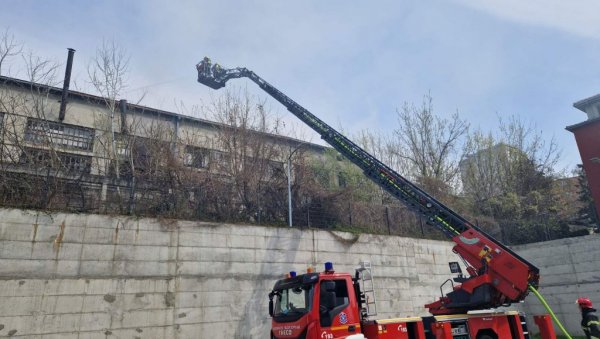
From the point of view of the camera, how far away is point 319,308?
7.14 metres

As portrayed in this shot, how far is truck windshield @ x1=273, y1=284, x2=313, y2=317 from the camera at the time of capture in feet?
23.9

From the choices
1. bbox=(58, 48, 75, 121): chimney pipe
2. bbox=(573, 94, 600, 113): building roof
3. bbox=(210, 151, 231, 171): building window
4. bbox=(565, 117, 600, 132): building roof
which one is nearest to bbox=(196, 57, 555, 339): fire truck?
bbox=(210, 151, 231, 171): building window

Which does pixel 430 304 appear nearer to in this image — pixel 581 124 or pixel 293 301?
pixel 293 301

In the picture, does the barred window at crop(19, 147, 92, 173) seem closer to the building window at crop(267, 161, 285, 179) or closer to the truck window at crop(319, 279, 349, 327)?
the building window at crop(267, 161, 285, 179)

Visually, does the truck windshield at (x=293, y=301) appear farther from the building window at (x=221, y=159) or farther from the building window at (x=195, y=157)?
the building window at (x=195, y=157)

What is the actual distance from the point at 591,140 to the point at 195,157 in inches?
836

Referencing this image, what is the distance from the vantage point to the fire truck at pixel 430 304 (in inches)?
285

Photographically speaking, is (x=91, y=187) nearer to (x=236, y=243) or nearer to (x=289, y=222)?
(x=236, y=243)

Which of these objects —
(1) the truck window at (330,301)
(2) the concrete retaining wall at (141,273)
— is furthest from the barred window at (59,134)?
(1) the truck window at (330,301)

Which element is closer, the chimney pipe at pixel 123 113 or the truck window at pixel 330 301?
the truck window at pixel 330 301

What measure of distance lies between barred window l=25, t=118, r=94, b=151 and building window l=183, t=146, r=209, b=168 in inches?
168

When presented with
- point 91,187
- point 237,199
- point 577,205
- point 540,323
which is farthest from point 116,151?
point 577,205

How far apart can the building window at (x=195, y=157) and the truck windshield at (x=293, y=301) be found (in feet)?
22.9

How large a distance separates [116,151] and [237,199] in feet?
15.7
